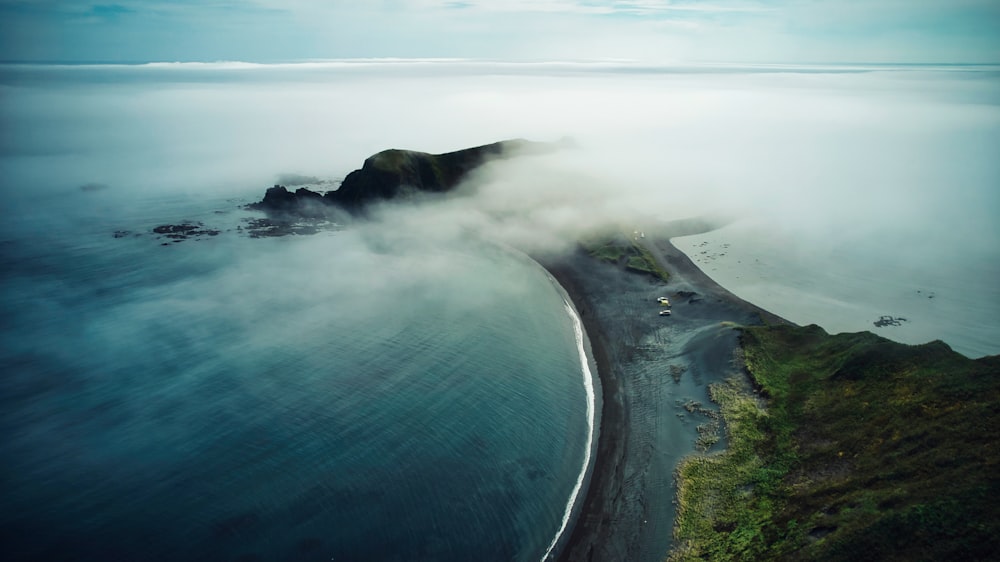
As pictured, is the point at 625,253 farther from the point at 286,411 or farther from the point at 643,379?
the point at 286,411

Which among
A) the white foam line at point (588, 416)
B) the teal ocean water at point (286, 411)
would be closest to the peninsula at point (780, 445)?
the white foam line at point (588, 416)

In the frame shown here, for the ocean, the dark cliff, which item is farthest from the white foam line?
the dark cliff

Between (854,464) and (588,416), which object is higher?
(854,464)

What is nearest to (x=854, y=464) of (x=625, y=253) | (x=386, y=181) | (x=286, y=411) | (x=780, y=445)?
(x=780, y=445)

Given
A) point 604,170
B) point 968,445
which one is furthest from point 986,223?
point 968,445

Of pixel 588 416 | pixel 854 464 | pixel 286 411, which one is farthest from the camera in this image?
pixel 588 416

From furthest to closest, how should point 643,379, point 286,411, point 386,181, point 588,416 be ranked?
1. point 386,181
2. point 643,379
3. point 588,416
4. point 286,411

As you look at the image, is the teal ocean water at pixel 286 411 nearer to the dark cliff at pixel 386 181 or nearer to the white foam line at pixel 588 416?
the white foam line at pixel 588 416
